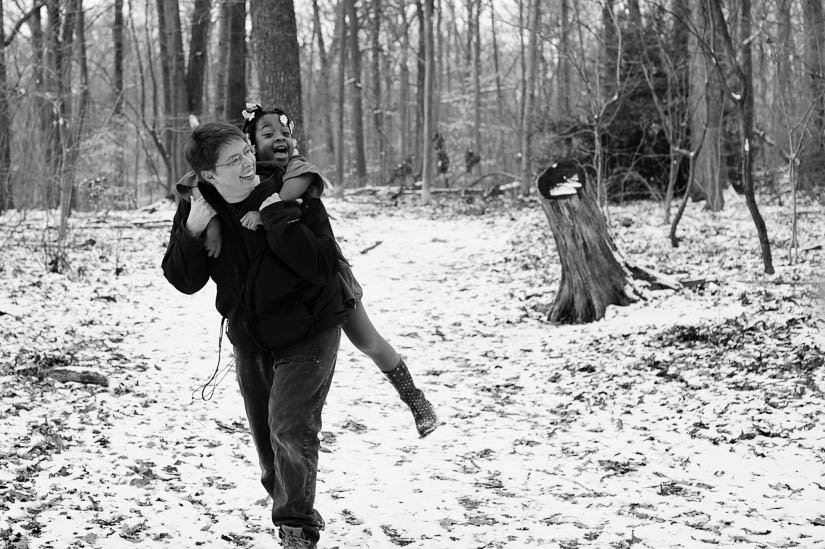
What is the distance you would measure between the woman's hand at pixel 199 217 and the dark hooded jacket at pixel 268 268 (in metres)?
0.02

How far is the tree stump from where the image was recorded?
797 centimetres

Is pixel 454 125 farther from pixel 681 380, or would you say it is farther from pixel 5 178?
pixel 681 380

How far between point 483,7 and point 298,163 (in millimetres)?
28871

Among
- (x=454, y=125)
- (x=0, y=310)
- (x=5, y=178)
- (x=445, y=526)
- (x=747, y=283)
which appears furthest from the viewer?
(x=454, y=125)

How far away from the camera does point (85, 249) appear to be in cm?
1218

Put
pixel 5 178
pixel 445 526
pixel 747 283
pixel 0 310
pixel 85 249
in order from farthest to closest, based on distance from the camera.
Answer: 1. pixel 85 249
2. pixel 5 178
3. pixel 747 283
4. pixel 0 310
5. pixel 445 526

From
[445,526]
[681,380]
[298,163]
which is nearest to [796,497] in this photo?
[445,526]

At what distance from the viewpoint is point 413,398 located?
3576 millimetres

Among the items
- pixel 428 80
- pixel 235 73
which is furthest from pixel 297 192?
pixel 428 80

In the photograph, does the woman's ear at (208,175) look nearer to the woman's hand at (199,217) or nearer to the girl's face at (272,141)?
the woman's hand at (199,217)

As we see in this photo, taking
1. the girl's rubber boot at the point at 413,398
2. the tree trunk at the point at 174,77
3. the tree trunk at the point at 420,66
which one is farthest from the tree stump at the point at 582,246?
the tree trunk at the point at 420,66

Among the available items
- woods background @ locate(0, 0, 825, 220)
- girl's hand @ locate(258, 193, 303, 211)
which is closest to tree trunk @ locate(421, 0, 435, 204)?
woods background @ locate(0, 0, 825, 220)

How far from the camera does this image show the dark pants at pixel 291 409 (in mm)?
2930

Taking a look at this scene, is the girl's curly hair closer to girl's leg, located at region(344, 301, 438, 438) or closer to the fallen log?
girl's leg, located at region(344, 301, 438, 438)
